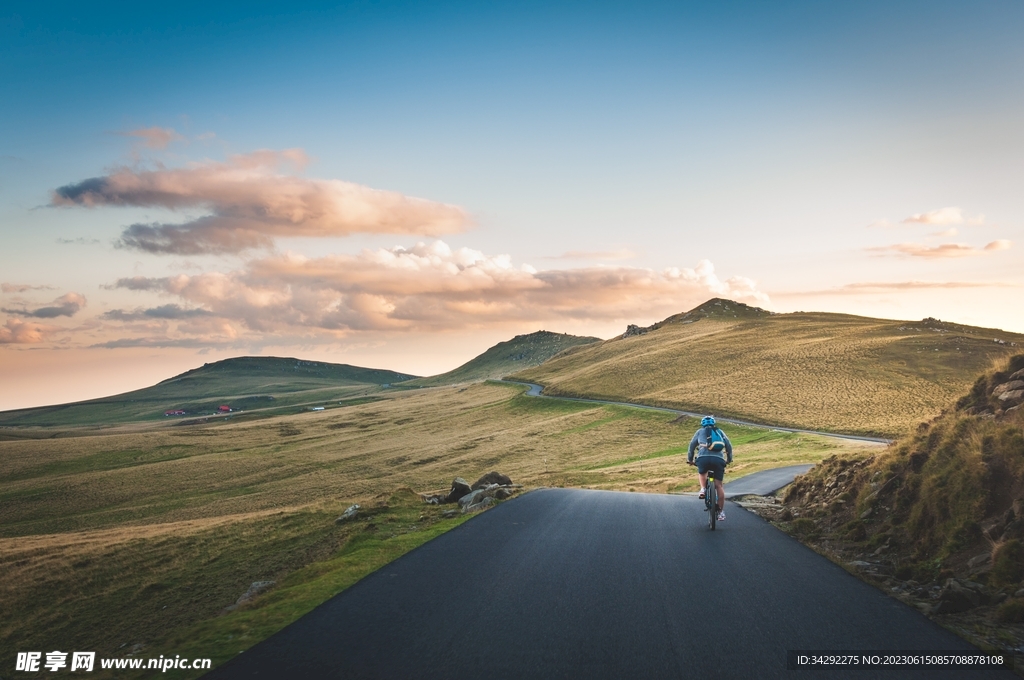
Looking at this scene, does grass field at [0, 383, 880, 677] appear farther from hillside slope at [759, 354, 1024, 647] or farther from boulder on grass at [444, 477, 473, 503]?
hillside slope at [759, 354, 1024, 647]

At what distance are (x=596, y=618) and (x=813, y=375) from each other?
87.7 metres

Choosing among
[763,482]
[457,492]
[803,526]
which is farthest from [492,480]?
[803,526]

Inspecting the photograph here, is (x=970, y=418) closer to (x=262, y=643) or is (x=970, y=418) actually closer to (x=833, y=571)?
(x=833, y=571)

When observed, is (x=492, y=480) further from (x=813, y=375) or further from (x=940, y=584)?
(x=813, y=375)

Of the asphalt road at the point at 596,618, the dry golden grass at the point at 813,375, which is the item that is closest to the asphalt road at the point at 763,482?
the asphalt road at the point at 596,618

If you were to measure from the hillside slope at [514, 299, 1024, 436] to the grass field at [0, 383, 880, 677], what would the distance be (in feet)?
31.9

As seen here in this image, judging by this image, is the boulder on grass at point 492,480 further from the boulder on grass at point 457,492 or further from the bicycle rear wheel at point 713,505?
the bicycle rear wheel at point 713,505

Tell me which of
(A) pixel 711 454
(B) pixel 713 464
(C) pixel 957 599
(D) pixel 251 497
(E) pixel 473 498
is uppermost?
(A) pixel 711 454

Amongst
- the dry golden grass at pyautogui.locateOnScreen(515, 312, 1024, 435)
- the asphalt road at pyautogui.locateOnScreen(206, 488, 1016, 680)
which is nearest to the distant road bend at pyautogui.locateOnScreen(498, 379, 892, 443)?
the dry golden grass at pyautogui.locateOnScreen(515, 312, 1024, 435)

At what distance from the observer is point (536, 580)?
34.9 feet

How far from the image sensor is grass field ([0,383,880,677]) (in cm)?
1920

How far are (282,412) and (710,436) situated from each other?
187 metres

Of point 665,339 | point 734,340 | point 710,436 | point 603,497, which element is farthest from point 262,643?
point 665,339

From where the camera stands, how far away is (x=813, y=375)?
85.7 metres
